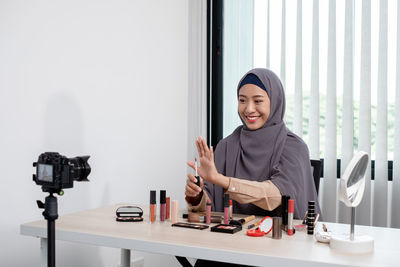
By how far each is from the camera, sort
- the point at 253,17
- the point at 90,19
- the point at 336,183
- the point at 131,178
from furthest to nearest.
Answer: the point at 253,17
the point at 336,183
the point at 131,178
the point at 90,19

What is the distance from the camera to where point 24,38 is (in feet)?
6.24

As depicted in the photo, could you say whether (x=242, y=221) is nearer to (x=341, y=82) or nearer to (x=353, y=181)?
(x=353, y=181)

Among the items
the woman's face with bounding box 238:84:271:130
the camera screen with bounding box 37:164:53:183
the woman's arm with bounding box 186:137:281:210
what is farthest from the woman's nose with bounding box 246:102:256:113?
the camera screen with bounding box 37:164:53:183

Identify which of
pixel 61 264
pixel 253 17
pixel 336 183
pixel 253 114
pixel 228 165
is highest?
pixel 253 17

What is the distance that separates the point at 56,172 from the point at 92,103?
43.5 inches

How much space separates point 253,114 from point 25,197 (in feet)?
3.34

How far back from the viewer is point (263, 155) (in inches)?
77.1

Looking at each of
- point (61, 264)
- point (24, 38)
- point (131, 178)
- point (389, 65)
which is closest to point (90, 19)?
point (24, 38)

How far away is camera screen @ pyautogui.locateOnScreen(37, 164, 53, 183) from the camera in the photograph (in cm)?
122

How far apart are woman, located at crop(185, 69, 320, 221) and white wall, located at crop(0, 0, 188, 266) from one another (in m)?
0.66

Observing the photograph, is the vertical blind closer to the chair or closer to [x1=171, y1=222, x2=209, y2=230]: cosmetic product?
the chair

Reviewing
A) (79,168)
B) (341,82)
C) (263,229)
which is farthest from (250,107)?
(341,82)

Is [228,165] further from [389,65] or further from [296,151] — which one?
[389,65]

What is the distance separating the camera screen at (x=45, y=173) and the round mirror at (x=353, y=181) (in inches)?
31.6
